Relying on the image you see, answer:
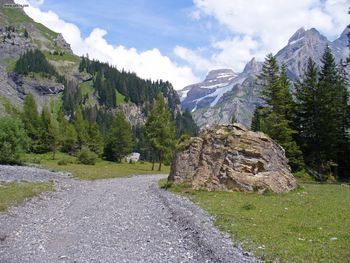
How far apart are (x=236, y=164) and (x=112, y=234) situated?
71.1 feet

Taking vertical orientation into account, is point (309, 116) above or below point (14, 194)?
above

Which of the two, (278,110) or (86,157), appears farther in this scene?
(86,157)

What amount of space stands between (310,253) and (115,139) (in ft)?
357

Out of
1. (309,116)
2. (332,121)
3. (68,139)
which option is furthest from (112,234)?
(68,139)

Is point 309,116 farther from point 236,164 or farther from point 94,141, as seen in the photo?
point 94,141

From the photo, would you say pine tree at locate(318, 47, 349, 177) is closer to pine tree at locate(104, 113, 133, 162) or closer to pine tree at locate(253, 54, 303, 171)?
pine tree at locate(253, 54, 303, 171)

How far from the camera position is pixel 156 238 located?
19719mm

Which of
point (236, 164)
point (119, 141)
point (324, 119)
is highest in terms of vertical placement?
point (324, 119)

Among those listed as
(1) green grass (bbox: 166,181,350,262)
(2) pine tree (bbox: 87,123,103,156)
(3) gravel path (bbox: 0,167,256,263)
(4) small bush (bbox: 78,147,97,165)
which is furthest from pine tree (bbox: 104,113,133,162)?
(3) gravel path (bbox: 0,167,256,263)

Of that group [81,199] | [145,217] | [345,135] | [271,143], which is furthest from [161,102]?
[145,217]

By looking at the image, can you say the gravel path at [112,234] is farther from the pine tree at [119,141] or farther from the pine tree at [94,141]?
the pine tree at [94,141]

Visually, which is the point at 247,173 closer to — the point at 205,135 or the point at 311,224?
the point at 205,135

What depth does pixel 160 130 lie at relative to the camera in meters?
84.8

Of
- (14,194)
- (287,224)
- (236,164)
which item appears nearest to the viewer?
(287,224)
